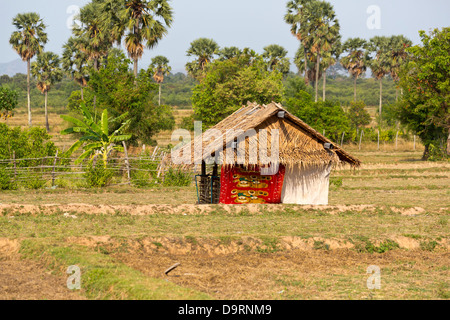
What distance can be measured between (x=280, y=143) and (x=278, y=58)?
49.3 m

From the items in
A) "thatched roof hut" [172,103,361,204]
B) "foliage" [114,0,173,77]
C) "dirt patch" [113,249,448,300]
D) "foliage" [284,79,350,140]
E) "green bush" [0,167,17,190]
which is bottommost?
"dirt patch" [113,249,448,300]

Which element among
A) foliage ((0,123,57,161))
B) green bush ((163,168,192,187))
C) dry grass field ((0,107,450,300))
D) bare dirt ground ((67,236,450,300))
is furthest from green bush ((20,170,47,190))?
bare dirt ground ((67,236,450,300))

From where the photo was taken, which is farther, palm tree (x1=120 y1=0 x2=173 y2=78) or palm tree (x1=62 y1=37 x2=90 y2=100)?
palm tree (x1=62 y1=37 x2=90 y2=100)

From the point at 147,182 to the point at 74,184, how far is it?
340cm

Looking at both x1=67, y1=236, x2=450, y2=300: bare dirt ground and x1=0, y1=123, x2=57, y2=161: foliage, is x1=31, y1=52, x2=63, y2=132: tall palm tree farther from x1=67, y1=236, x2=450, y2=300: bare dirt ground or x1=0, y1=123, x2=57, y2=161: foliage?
x1=67, y1=236, x2=450, y2=300: bare dirt ground

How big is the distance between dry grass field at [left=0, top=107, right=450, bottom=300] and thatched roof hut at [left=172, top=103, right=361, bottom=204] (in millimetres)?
1257

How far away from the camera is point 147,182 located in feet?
83.6

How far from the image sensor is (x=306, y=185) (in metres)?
18.5

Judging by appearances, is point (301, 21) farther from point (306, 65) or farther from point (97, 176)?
point (97, 176)

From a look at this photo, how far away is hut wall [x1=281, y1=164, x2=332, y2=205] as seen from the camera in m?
18.4

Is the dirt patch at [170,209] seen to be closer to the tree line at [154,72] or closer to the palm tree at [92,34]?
the tree line at [154,72]

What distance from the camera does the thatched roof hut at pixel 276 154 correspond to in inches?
684

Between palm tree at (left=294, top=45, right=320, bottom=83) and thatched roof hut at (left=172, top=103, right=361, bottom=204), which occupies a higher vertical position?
palm tree at (left=294, top=45, right=320, bottom=83)
